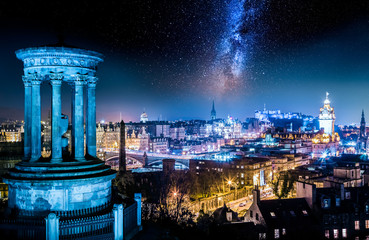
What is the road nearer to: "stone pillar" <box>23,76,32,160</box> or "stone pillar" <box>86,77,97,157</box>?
"stone pillar" <box>86,77,97,157</box>

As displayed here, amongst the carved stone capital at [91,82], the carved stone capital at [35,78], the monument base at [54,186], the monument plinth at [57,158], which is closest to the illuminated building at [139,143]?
the carved stone capital at [91,82]

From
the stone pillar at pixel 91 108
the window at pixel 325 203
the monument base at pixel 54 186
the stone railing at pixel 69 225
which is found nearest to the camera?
the stone railing at pixel 69 225

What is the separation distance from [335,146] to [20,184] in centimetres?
18610

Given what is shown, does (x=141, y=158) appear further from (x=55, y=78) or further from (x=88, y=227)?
(x=88, y=227)

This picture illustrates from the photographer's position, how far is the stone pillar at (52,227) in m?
14.1

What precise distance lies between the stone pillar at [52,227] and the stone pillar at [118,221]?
2.19 m

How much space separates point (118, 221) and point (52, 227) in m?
2.50

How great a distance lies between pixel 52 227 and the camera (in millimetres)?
14102

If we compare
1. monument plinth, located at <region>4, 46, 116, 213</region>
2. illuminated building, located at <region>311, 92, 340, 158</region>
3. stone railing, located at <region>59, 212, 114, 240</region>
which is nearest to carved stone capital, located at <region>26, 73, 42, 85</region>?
monument plinth, located at <region>4, 46, 116, 213</region>

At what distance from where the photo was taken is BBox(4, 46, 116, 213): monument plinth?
1581 centimetres

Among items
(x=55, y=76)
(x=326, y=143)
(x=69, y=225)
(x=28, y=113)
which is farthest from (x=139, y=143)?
(x=69, y=225)

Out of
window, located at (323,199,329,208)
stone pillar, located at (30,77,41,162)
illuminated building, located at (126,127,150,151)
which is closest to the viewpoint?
stone pillar, located at (30,77,41,162)

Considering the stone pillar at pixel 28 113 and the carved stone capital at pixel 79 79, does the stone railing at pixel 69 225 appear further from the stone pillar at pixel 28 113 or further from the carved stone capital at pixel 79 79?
the carved stone capital at pixel 79 79

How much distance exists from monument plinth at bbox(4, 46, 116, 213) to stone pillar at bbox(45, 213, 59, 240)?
5.50 ft
